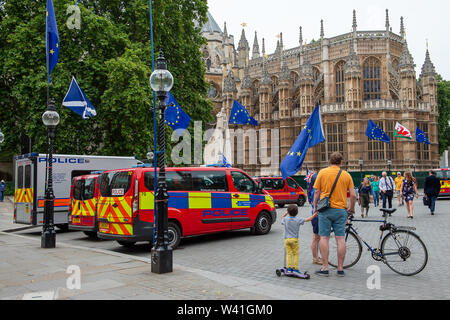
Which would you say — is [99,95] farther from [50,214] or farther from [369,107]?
[369,107]

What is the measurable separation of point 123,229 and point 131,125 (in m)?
10.9

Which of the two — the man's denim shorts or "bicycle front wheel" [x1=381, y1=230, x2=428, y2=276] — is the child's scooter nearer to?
the man's denim shorts

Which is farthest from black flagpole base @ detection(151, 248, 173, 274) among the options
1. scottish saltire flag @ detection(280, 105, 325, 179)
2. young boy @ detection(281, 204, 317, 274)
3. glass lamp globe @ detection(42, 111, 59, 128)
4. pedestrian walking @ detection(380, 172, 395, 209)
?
pedestrian walking @ detection(380, 172, 395, 209)

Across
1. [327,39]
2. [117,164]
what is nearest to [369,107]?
[327,39]

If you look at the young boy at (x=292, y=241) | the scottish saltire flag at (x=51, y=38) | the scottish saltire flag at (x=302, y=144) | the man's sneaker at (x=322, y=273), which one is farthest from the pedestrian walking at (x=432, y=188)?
the scottish saltire flag at (x=51, y=38)

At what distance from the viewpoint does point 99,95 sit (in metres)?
20.9

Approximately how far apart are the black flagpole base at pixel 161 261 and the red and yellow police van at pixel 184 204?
2.87 meters

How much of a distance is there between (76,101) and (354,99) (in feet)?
103

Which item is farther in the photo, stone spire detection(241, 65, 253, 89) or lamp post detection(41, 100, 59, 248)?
stone spire detection(241, 65, 253, 89)

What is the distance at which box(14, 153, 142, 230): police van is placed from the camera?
14695 millimetres

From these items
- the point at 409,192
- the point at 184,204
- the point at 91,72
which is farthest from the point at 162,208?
the point at 91,72

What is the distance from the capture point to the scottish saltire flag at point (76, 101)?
16.4 metres

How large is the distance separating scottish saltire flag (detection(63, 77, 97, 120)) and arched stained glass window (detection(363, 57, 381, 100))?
33841 millimetres

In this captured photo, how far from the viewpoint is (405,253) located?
6.95 m
